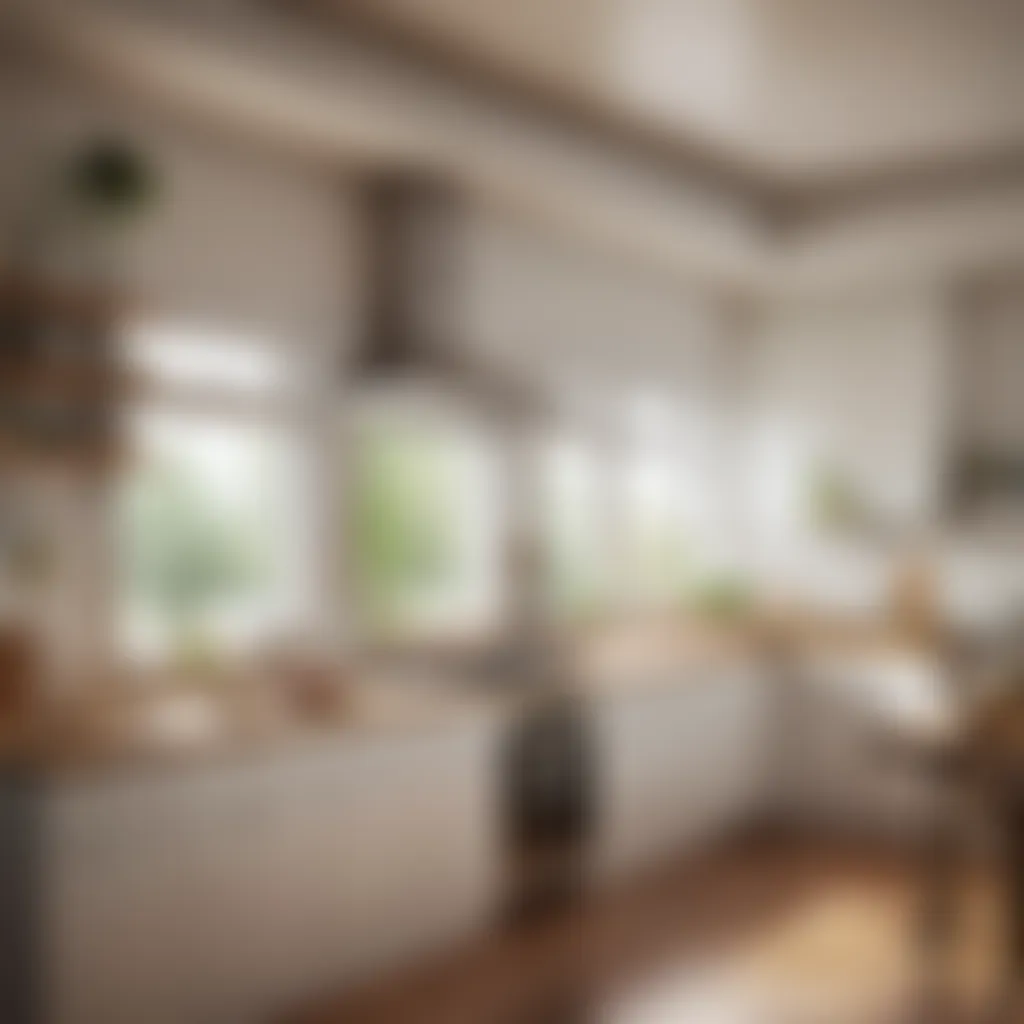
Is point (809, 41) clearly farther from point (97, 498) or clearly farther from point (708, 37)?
point (97, 498)

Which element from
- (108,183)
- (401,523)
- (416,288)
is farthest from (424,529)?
(108,183)

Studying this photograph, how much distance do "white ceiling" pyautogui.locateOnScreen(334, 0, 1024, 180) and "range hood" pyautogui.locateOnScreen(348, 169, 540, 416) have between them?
23.2 inches

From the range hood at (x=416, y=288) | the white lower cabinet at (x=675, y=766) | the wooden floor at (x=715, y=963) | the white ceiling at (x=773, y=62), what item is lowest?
the wooden floor at (x=715, y=963)

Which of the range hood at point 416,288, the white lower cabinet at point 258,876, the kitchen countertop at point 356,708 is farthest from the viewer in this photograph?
the range hood at point 416,288

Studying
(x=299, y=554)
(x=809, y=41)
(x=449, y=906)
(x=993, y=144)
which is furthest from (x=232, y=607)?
(x=993, y=144)

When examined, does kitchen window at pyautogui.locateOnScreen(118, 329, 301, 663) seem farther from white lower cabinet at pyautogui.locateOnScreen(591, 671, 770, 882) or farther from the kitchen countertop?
white lower cabinet at pyautogui.locateOnScreen(591, 671, 770, 882)

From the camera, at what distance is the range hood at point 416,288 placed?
14.4 ft

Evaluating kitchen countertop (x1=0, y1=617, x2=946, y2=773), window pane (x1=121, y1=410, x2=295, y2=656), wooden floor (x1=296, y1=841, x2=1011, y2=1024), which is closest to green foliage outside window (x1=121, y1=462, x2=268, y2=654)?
window pane (x1=121, y1=410, x2=295, y2=656)

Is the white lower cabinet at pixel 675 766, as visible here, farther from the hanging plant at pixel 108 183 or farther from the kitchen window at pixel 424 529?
the hanging plant at pixel 108 183

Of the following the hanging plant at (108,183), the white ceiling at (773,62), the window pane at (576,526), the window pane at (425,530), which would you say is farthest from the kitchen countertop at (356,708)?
the white ceiling at (773,62)

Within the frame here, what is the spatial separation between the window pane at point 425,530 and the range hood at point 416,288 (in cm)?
26

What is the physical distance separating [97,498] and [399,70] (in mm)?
1576

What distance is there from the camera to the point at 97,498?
3.67 metres

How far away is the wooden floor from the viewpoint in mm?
3465
